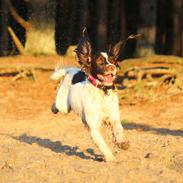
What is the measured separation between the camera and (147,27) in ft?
61.8

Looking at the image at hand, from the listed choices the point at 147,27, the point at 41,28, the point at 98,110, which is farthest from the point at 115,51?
the point at 147,27

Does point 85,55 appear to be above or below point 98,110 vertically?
above

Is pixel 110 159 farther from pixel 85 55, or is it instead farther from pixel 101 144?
pixel 85 55

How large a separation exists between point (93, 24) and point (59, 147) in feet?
46.2

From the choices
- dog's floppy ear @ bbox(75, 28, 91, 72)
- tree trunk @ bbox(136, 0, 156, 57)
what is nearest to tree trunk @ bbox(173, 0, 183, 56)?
tree trunk @ bbox(136, 0, 156, 57)

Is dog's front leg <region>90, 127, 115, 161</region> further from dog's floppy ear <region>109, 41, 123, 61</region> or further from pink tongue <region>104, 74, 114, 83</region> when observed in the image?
dog's floppy ear <region>109, 41, 123, 61</region>

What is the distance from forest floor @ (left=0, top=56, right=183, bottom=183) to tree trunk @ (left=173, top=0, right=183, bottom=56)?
6.63 m

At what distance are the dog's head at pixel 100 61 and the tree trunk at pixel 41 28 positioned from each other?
869cm

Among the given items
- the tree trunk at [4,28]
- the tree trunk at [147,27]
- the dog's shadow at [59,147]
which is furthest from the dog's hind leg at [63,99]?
the tree trunk at [4,28]

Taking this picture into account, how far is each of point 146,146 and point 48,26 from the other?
813 cm

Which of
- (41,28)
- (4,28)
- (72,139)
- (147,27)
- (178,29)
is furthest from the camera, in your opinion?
(178,29)

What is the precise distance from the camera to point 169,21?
24328 millimetres

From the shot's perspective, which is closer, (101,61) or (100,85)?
(101,61)

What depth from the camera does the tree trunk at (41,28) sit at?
16812mm
